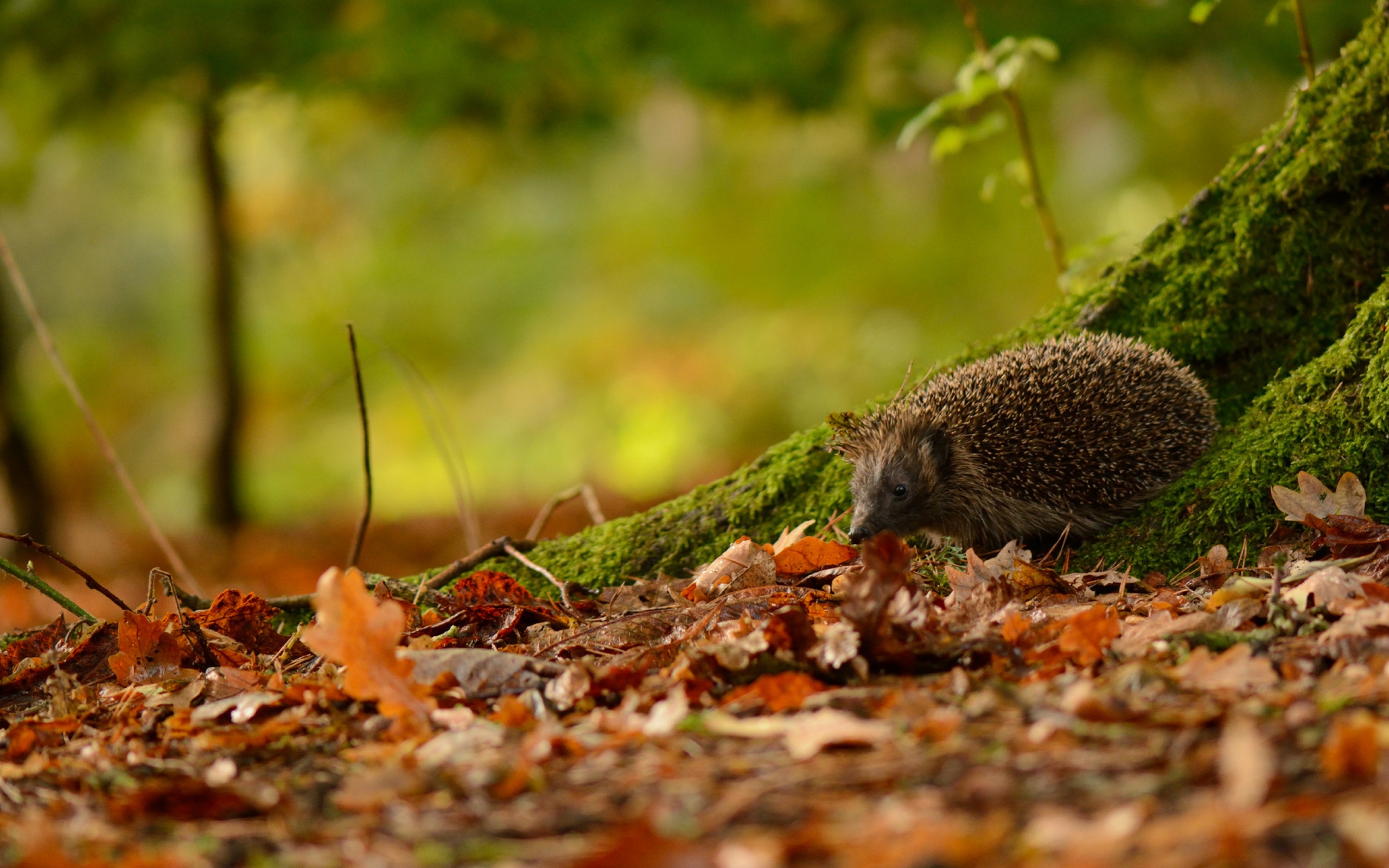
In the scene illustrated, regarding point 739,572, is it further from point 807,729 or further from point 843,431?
point 807,729

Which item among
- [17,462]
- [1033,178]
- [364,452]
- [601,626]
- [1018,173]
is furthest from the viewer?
[17,462]

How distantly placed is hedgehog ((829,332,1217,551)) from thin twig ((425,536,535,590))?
1521 mm

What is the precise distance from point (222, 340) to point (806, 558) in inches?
443

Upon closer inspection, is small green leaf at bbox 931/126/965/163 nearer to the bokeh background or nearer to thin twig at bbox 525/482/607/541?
thin twig at bbox 525/482/607/541

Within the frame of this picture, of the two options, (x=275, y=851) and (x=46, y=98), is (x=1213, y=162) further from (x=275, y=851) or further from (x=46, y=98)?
(x=275, y=851)

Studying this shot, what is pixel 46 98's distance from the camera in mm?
10086

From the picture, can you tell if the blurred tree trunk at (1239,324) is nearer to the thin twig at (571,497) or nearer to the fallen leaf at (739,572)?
the thin twig at (571,497)

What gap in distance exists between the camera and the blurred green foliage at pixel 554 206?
9.78m

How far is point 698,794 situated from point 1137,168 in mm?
16548

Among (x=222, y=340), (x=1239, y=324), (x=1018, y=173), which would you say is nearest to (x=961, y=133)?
(x=1018, y=173)

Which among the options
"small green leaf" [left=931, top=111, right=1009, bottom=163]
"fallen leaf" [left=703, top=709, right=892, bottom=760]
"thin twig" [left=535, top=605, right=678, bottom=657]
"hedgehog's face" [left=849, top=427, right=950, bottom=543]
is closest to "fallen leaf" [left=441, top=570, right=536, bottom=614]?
"thin twig" [left=535, top=605, right=678, bottom=657]

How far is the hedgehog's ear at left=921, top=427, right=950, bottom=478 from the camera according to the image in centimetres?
513

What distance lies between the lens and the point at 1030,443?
16.4 feet

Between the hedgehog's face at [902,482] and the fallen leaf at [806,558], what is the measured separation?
0.52m
